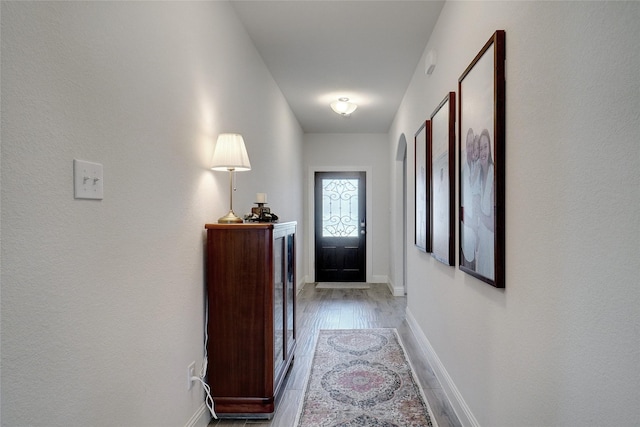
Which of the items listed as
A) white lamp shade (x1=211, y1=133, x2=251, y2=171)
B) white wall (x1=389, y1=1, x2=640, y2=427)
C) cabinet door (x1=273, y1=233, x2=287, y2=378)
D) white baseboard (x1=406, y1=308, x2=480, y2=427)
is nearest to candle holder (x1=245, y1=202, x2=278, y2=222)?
cabinet door (x1=273, y1=233, x2=287, y2=378)

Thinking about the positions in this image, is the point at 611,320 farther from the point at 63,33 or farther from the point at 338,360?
the point at 338,360

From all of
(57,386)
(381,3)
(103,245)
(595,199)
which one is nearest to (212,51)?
(381,3)

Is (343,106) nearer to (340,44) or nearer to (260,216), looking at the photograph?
(340,44)

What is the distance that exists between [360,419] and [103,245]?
1.71 m

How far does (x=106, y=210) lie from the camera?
4.33 ft

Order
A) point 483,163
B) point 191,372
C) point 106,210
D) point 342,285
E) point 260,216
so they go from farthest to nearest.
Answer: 1. point 342,285
2. point 260,216
3. point 191,372
4. point 483,163
5. point 106,210

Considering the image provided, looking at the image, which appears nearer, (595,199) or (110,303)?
(595,199)

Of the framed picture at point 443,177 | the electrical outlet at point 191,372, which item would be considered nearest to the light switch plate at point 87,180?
the electrical outlet at point 191,372

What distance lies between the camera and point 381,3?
267 cm

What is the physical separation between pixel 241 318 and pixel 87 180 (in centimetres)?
124

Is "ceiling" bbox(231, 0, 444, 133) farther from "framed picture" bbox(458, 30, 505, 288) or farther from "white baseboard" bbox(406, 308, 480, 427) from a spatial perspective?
"white baseboard" bbox(406, 308, 480, 427)

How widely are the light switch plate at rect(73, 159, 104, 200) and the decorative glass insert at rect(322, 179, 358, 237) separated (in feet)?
18.8

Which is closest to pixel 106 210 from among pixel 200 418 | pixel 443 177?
pixel 200 418

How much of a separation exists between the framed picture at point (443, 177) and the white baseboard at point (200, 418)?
1.67 metres
